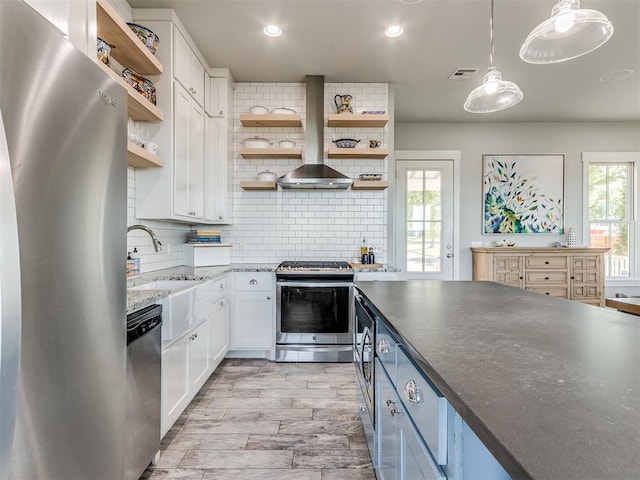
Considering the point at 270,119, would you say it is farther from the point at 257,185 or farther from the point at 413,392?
the point at 413,392

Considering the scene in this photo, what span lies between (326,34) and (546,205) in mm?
4135

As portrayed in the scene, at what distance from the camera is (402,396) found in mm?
1052

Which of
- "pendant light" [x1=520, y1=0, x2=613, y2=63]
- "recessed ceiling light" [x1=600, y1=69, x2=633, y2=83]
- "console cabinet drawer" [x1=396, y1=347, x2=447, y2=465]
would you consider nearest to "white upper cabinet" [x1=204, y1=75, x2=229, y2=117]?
"pendant light" [x1=520, y1=0, x2=613, y2=63]

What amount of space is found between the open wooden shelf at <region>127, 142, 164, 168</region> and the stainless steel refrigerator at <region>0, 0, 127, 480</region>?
3.18ft

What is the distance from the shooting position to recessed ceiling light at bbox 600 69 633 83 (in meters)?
3.46

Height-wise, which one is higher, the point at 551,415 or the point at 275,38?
the point at 275,38

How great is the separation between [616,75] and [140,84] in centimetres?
471

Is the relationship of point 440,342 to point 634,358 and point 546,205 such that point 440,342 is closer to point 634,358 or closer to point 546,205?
point 634,358

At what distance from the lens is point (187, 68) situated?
278cm

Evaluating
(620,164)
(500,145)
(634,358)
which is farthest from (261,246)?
(620,164)

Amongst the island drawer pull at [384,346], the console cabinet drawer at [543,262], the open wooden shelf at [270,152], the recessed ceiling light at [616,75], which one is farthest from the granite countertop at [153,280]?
the recessed ceiling light at [616,75]

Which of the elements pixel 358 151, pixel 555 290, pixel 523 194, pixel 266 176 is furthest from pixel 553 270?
pixel 266 176

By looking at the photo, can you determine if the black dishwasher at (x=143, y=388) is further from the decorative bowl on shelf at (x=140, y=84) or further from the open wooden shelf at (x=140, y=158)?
the decorative bowl on shelf at (x=140, y=84)

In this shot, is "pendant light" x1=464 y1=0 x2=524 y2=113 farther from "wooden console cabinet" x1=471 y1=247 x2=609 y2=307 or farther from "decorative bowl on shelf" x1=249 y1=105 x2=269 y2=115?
"wooden console cabinet" x1=471 y1=247 x2=609 y2=307
